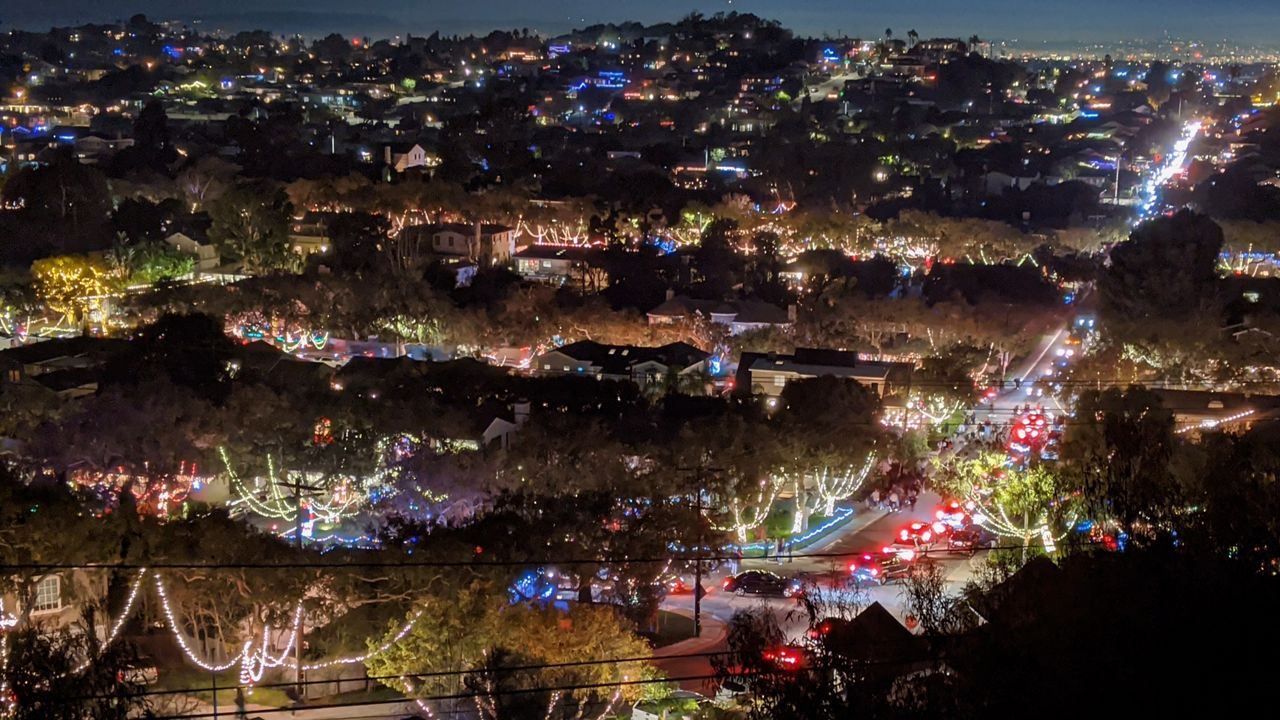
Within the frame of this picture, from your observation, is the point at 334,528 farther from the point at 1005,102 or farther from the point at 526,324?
the point at 1005,102

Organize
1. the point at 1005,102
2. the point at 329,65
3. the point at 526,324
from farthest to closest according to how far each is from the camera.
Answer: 1. the point at 329,65
2. the point at 1005,102
3. the point at 526,324

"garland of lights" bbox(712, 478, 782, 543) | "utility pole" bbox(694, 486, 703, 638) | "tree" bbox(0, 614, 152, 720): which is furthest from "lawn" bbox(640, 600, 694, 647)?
"tree" bbox(0, 614, 152, 720)

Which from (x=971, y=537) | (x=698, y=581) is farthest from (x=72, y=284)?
(x=971, y=537)

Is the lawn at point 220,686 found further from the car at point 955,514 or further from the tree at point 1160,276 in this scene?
the tree at point 1160,276

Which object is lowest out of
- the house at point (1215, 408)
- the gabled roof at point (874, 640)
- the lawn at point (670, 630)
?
the lawn at point (670, 630)

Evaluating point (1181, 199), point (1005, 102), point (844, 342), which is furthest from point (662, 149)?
point (1005, 102)

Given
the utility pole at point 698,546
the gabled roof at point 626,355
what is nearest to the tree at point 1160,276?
the gabled roof at point 626,355

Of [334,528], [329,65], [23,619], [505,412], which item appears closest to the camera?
[23,619]
